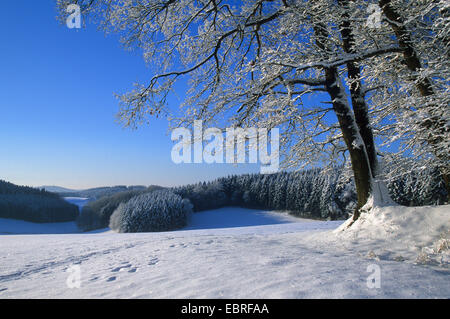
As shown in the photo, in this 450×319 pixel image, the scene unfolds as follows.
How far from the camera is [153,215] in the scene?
4788cm

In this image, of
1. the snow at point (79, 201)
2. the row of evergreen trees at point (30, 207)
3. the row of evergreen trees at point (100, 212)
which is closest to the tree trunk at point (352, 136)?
the row of evergreen trees at point (100, 212)

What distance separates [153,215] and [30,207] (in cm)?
5682

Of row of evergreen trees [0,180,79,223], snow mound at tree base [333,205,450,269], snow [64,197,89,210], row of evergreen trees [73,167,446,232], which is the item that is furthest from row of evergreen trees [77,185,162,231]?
snow mound at tree base [333,205,450,269]

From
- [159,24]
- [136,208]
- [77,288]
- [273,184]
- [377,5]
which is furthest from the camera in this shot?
[273,184]

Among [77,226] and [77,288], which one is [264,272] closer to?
[77,288]

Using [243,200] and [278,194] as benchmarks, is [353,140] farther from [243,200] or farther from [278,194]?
[243,200]

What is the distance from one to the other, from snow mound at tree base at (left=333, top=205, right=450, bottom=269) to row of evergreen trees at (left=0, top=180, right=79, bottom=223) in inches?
3752

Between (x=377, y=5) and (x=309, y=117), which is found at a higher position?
(x=377, y=5)

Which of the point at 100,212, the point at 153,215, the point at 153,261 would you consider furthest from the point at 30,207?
the point at 153,261

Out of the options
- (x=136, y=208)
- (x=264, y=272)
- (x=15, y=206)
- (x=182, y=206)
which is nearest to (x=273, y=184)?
(x=182, y=206)

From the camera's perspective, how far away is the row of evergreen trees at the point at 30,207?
79125mm

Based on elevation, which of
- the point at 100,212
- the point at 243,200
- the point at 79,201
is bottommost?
the point at 79,201
